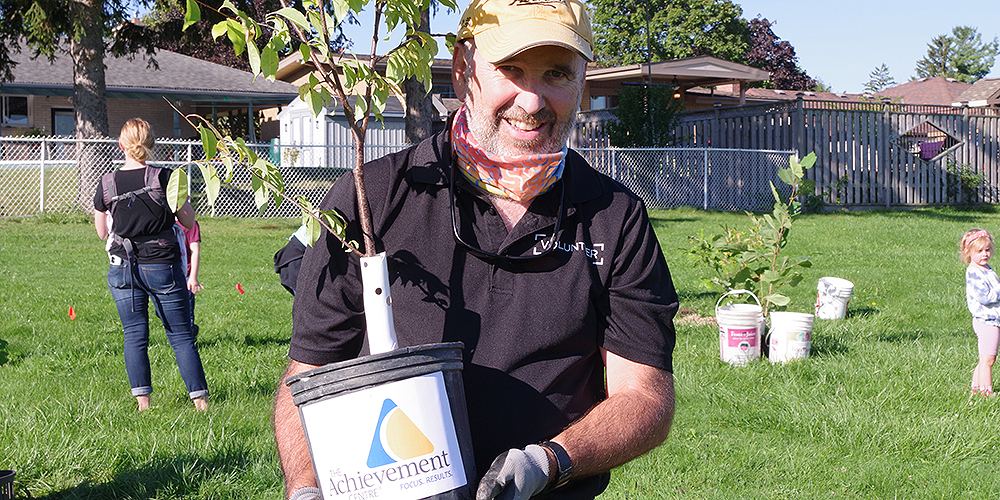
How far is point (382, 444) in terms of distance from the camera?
59.4 inches

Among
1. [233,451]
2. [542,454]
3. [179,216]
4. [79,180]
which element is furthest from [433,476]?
[79,180]

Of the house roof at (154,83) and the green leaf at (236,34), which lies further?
the house roof at (154,83)

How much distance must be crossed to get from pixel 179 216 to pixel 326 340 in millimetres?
3876

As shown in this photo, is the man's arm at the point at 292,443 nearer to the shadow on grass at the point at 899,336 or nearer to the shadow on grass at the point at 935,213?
the shadow on grass at the point at 899,336

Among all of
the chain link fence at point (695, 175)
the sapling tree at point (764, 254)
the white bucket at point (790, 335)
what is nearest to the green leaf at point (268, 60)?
the white bucket at point (790, 335)

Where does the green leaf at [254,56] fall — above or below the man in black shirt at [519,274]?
above

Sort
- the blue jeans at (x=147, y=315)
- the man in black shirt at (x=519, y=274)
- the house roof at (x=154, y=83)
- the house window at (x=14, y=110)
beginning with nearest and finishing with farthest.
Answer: the man in black shirt at (x=519, y=274) → the blue jeans at (x=147, y=315) → the house roof at (x=154, y=83) → the house window at (x=14, y=110)

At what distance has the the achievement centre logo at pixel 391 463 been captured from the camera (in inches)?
59.3

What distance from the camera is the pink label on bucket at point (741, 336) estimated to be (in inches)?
248

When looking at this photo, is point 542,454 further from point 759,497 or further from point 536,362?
point 759,497

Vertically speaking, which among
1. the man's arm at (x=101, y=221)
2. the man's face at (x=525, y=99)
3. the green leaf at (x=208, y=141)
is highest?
A: the man's face at (x=525, y=99)

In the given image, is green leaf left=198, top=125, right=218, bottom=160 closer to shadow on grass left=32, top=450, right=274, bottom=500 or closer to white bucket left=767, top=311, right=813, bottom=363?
shadow on grass left=32, top=450, right=274, bottom=500

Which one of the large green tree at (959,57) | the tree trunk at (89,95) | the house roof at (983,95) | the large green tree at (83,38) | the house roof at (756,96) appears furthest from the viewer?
the large green tree at (959,57)

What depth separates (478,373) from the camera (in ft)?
6.14
